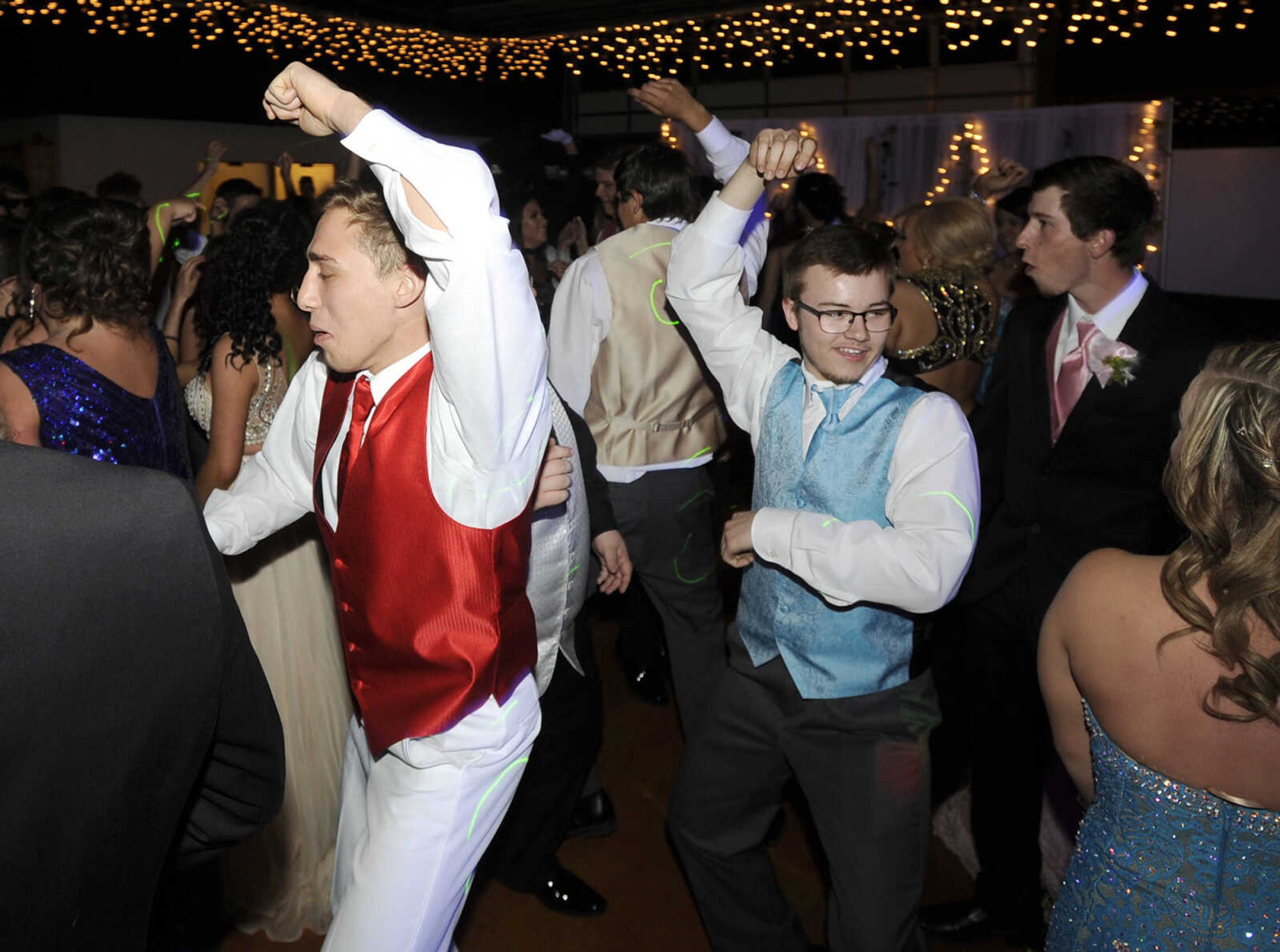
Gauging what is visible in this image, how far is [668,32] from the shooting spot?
1173 cm

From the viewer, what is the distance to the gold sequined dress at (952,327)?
280 centimetres

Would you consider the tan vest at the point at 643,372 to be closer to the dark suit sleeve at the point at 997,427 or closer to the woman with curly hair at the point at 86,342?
the dark suit sleeve at the point at 997,427

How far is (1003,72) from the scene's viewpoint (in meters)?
11.2

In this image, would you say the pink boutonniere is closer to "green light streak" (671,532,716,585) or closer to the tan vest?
the tan vest

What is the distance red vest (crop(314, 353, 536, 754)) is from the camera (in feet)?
4.96

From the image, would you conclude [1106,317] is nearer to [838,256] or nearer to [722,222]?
[838,256]

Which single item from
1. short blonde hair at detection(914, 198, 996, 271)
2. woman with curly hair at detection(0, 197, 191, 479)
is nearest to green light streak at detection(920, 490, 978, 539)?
short blonde hair at detection(914, 198, 996, 271)

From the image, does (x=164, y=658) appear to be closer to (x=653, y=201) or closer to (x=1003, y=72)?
(x=653, y=201)

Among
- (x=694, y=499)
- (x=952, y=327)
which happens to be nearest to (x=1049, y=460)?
(x=952, y=327)

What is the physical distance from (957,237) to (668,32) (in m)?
9.66

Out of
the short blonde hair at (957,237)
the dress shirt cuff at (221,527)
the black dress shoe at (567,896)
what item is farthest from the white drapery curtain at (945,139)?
the dress shirt cuff at (221,527)

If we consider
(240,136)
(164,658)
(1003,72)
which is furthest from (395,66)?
(164,658)

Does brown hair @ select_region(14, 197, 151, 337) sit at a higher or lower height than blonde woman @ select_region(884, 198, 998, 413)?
higher

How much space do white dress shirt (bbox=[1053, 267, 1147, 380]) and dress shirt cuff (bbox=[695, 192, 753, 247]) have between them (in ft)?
2.72
